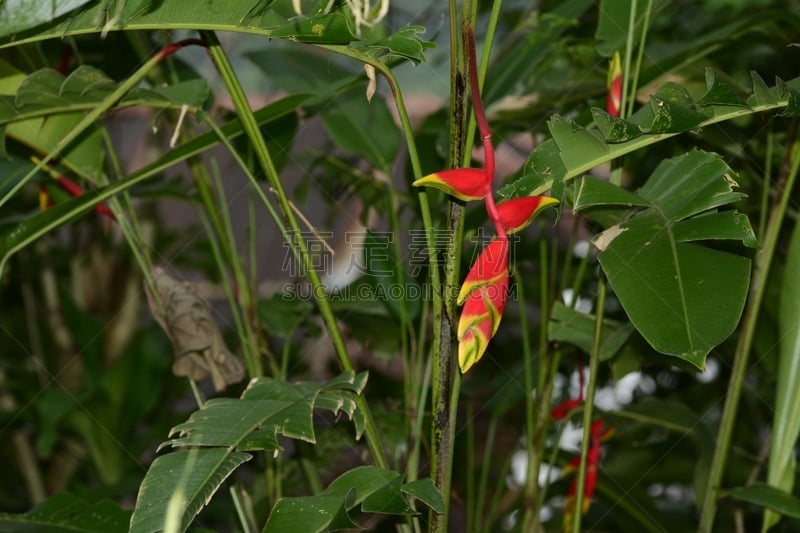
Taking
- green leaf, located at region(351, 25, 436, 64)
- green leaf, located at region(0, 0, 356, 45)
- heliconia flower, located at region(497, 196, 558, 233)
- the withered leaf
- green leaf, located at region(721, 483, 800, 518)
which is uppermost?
green leaf, located at region(0, 0, 356, 45)

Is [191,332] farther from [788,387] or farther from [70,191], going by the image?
[788,387]

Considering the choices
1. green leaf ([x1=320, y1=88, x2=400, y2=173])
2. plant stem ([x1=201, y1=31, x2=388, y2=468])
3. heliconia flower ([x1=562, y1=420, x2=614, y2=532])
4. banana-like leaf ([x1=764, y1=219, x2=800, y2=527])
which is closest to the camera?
plant stem ([x1=201, y1=31, x2=388, y2=468])

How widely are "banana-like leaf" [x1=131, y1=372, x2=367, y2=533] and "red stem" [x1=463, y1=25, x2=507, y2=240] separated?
0.46 feet

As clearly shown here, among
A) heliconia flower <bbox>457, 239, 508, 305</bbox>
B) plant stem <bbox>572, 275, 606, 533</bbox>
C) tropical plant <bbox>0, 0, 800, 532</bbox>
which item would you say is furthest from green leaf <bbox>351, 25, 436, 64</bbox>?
plant stem <bbox>572, 275, 606, 533</bbox>

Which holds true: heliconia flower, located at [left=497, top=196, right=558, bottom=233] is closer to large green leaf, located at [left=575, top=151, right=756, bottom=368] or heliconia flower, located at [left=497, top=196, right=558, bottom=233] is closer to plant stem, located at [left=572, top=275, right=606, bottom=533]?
large green leaf, located at [left=575, top=151, right=756, bottom=368]

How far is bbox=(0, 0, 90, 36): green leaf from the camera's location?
1.65 ft

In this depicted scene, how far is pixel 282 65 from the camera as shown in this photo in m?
0.99

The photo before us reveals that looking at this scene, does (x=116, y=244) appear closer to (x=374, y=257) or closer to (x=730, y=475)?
(x=374, y=257)

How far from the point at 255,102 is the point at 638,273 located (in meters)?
1.82

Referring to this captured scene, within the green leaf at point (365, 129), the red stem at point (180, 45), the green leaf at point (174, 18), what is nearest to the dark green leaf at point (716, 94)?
the green leaf at point (174, 18)

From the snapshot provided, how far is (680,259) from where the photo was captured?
0.50 metres

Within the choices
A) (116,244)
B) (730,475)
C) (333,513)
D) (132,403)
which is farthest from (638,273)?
(116,244)

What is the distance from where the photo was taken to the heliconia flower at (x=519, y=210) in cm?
48

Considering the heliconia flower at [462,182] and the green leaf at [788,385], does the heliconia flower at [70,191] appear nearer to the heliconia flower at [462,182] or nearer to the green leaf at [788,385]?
the heliconia flower at [462,182]
